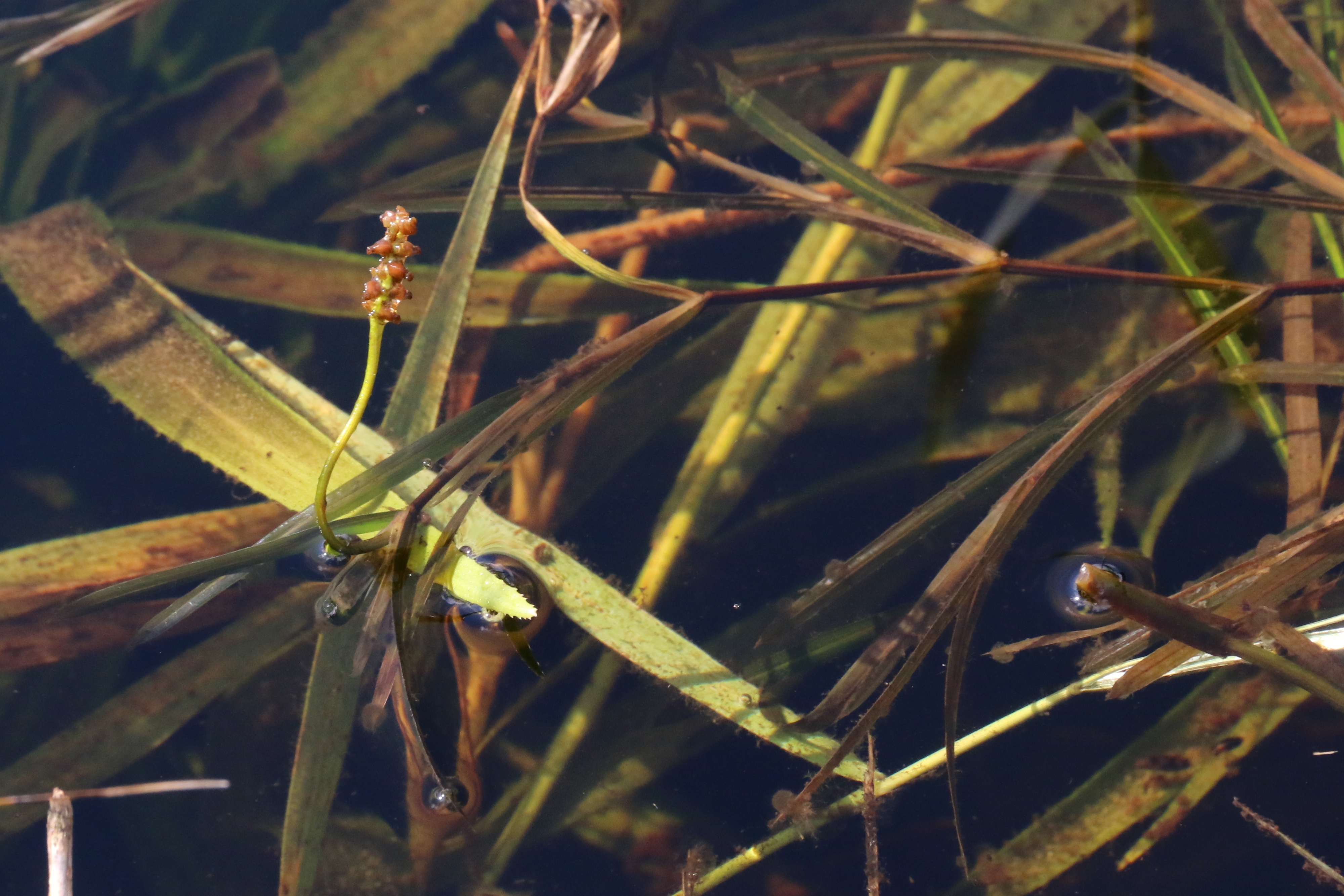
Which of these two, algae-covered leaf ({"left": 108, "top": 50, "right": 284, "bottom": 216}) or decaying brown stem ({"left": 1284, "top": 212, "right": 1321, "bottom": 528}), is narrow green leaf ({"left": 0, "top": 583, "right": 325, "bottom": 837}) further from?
decaying brown stem ({"left": 1284, "top": 212, "right": 1321, "bottom": 528})

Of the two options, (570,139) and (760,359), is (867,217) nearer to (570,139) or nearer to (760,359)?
(760,359)

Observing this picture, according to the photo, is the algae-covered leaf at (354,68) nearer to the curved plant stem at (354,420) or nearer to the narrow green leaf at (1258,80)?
the curved plant stem at (354,420)

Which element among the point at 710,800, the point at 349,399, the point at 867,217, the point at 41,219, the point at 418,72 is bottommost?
the point at 710,800

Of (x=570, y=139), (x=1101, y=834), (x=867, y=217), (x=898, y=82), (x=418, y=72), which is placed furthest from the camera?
(x=418, y=72)

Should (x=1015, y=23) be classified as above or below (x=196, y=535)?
above

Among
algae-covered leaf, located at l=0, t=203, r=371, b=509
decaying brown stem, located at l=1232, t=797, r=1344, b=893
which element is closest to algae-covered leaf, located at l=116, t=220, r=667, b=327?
algae-covered leaf, located at l=0, t=203, r=371, b=509

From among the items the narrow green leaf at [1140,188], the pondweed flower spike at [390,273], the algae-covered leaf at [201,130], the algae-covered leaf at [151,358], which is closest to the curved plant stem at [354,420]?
the pondweed flower spike at [390,273]

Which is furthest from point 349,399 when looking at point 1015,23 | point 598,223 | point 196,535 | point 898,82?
point 1015,23
